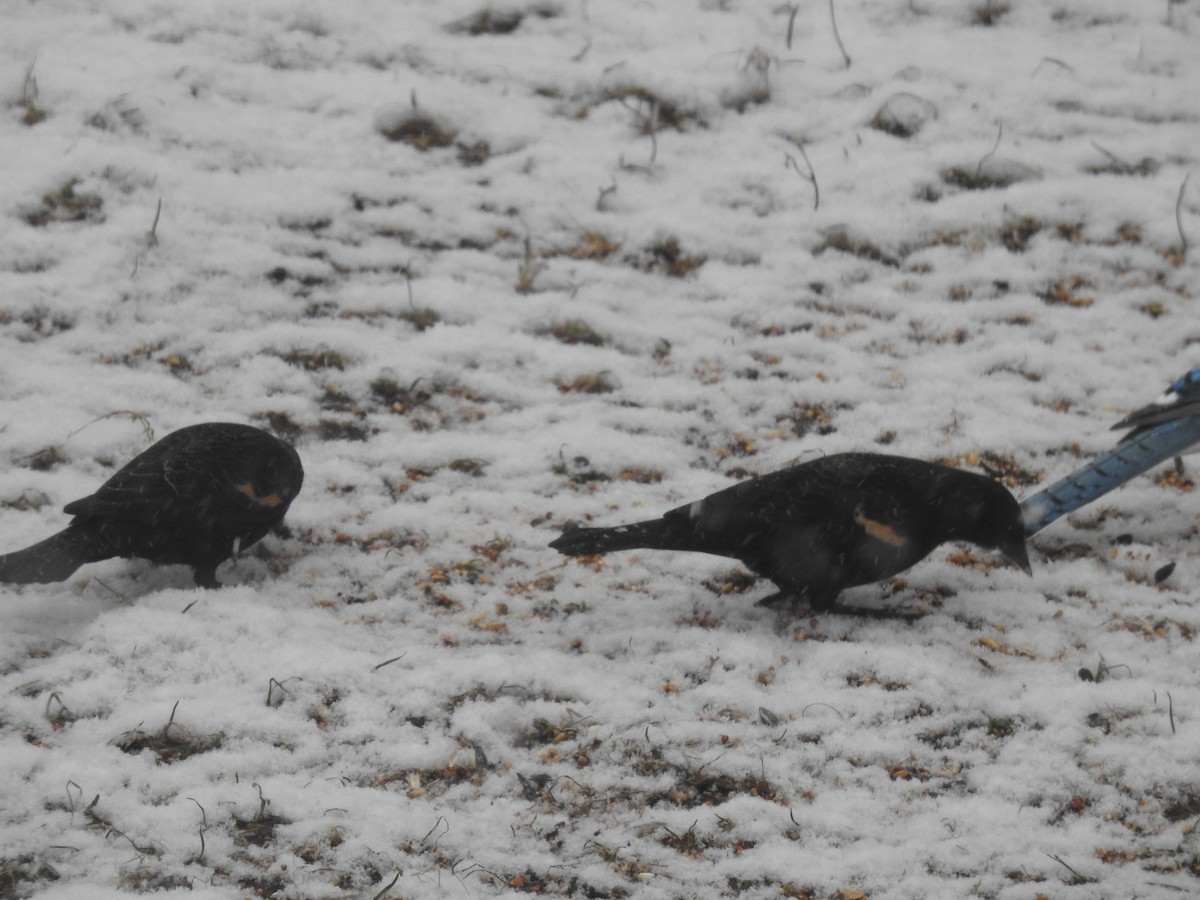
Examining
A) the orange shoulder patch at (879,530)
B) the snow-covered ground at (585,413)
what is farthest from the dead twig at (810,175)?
the orange shoulder patch at (879,530)

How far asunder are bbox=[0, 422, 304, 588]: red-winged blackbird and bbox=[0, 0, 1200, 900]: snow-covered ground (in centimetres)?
16

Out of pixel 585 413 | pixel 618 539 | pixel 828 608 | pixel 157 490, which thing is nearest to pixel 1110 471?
pixel 828 608

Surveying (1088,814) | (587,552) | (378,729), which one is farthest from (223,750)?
(1088,814)

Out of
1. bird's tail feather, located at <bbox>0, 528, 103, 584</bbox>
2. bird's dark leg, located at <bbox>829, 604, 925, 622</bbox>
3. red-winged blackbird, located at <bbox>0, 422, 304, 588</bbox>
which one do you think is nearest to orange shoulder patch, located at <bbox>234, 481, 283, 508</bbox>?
red-winged blackbird, located at <bbox>0, 422, 304, 588</bbox>

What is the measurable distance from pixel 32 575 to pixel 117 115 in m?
3.58

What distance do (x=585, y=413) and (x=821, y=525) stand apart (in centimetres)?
145

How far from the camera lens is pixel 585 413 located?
4.70 m

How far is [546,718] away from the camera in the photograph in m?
3.15

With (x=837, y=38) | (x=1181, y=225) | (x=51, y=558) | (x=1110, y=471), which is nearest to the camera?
(x=51, y=558)

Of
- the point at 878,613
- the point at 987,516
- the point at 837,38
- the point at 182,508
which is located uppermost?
the point at 837,38

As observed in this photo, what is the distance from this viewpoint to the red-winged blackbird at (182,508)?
345 cm

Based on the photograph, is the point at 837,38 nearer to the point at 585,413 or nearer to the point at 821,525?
the point at 585,413

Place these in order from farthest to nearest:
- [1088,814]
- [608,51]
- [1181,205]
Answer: [608,51], [1181,205], [1088,814]

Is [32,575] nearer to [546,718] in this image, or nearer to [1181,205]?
[546,718]
